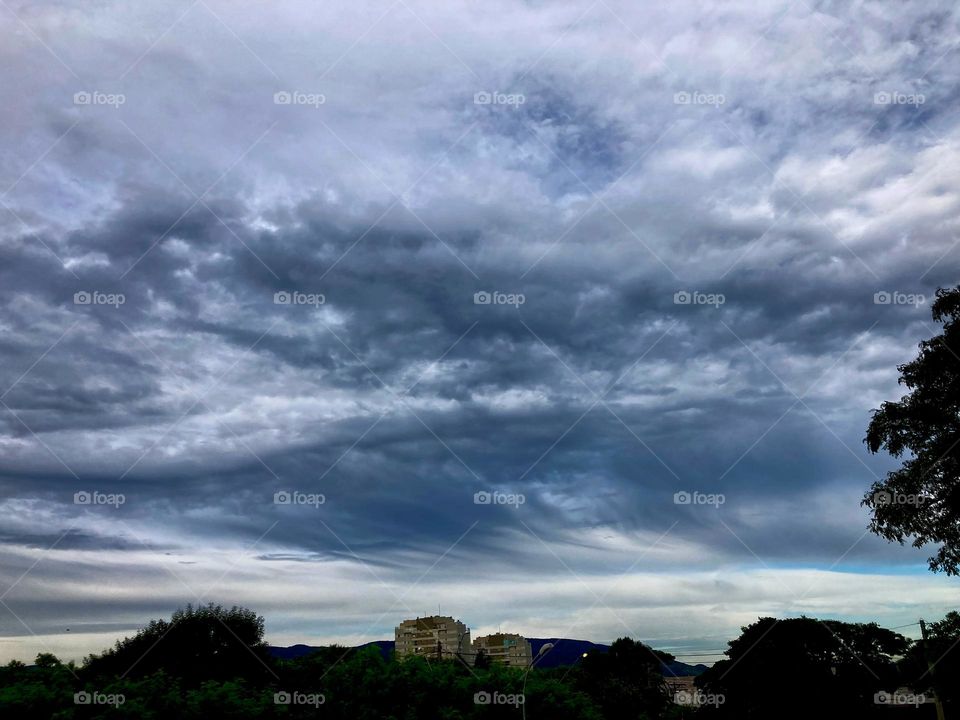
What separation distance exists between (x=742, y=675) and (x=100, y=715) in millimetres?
35908

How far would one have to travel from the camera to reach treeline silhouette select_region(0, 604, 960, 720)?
55.9 ft

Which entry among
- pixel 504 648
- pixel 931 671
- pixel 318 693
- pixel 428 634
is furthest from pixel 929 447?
pixel 428 634

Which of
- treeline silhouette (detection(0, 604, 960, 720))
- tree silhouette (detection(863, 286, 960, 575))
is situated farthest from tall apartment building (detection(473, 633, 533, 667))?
tree silhouette (detection(863, 286, 960, 575))

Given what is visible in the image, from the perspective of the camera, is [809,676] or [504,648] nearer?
[809,676]

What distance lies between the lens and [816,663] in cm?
4156

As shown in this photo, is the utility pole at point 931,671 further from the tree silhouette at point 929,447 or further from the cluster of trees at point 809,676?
the tree silhouette at point 929,447

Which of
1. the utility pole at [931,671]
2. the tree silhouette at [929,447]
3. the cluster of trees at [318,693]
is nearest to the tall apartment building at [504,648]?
the utility pole at [931,671]

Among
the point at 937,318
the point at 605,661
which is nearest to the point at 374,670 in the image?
the point at 937,318

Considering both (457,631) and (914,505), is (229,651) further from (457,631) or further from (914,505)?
(457,631)

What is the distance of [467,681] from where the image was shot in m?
21.3

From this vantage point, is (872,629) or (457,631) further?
(457,631)

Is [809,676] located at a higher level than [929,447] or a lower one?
A: lower

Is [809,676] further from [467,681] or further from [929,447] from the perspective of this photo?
[467,681]

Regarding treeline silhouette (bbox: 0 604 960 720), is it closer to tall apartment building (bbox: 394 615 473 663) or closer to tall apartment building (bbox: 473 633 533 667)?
tall apartment building (bbox: 473 633 533 667)
